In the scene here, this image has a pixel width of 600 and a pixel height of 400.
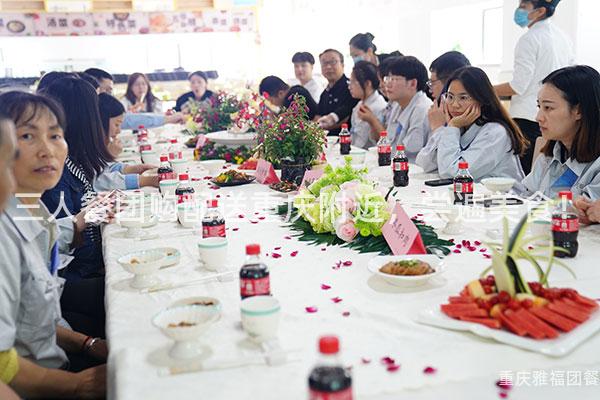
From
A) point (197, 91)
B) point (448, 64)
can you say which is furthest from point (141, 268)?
point (197, 91)

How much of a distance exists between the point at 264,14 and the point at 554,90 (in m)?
7.48

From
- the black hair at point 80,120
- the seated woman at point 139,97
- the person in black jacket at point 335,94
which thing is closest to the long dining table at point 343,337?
the black hair at point 80,120

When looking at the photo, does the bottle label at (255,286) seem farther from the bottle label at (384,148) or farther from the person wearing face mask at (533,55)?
the person wearing face mask at (533,55)

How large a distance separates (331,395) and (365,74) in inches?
155

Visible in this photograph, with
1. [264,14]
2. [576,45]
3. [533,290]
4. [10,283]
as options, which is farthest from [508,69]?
[10,283]

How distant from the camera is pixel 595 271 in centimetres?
146

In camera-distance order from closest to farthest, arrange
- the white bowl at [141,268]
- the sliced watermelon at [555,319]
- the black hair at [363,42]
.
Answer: the sliced watermelon at [555,319] < the white bowl at [141,268] < the black hair at [363,42]

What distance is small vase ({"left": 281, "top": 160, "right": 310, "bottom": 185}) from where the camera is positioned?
8.67ft

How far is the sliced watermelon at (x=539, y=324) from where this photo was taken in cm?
108

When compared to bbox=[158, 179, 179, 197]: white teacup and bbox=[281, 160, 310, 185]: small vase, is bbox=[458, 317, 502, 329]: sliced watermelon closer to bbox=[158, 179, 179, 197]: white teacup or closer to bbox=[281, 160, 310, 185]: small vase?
bbox=[281, 160, 310, 185]: small vase

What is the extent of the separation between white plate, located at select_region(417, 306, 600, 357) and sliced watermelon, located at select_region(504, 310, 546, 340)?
11mm

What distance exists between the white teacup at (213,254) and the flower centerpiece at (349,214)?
346mm

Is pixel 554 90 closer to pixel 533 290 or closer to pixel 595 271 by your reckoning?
pixel 595 271

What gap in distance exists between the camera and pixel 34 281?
138cm
